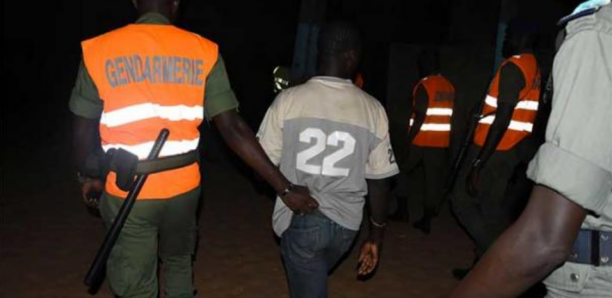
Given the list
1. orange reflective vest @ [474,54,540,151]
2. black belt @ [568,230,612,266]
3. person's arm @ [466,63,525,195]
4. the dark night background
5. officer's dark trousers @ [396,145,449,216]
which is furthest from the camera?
Answer: the dark night background

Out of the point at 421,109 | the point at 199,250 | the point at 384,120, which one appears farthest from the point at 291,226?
the point at 421,109

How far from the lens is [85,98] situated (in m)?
3.34

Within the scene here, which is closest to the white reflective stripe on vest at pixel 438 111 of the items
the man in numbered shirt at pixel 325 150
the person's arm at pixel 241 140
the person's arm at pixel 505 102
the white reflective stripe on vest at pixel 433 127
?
the white reflective stripe on vest at pixel 433 127

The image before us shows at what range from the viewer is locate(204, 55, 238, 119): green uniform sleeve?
356 centimetres

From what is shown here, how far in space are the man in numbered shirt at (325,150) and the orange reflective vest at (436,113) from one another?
3.99 metres

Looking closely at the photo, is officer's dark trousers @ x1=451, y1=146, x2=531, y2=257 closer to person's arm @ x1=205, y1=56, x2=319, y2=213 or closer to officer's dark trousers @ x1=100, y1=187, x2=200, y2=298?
person's arm @ x1=205, y1=56, x2=319, y2=213

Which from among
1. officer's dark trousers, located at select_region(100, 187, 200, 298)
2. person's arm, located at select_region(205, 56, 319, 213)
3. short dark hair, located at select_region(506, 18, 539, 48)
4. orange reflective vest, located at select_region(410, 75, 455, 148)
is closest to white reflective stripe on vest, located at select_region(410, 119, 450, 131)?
orange reflective vest, located at select_region(410, 75, 455, 148)

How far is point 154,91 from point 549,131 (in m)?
2.16

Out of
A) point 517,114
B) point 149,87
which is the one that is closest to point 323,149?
point 149,87

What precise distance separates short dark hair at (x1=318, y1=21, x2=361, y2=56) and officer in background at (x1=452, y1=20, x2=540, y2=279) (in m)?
2.22

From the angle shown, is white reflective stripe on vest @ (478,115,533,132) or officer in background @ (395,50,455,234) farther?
officer in background @ (395,50,455,234)

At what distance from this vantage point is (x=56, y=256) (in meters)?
6.39

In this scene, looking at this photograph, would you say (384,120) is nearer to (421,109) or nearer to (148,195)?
(148,195)

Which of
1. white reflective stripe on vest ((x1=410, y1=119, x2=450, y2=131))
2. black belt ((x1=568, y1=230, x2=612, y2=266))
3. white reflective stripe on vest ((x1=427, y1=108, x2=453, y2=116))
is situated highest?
black belt ((x1=568, y1=230, x2=612, y2=266))
